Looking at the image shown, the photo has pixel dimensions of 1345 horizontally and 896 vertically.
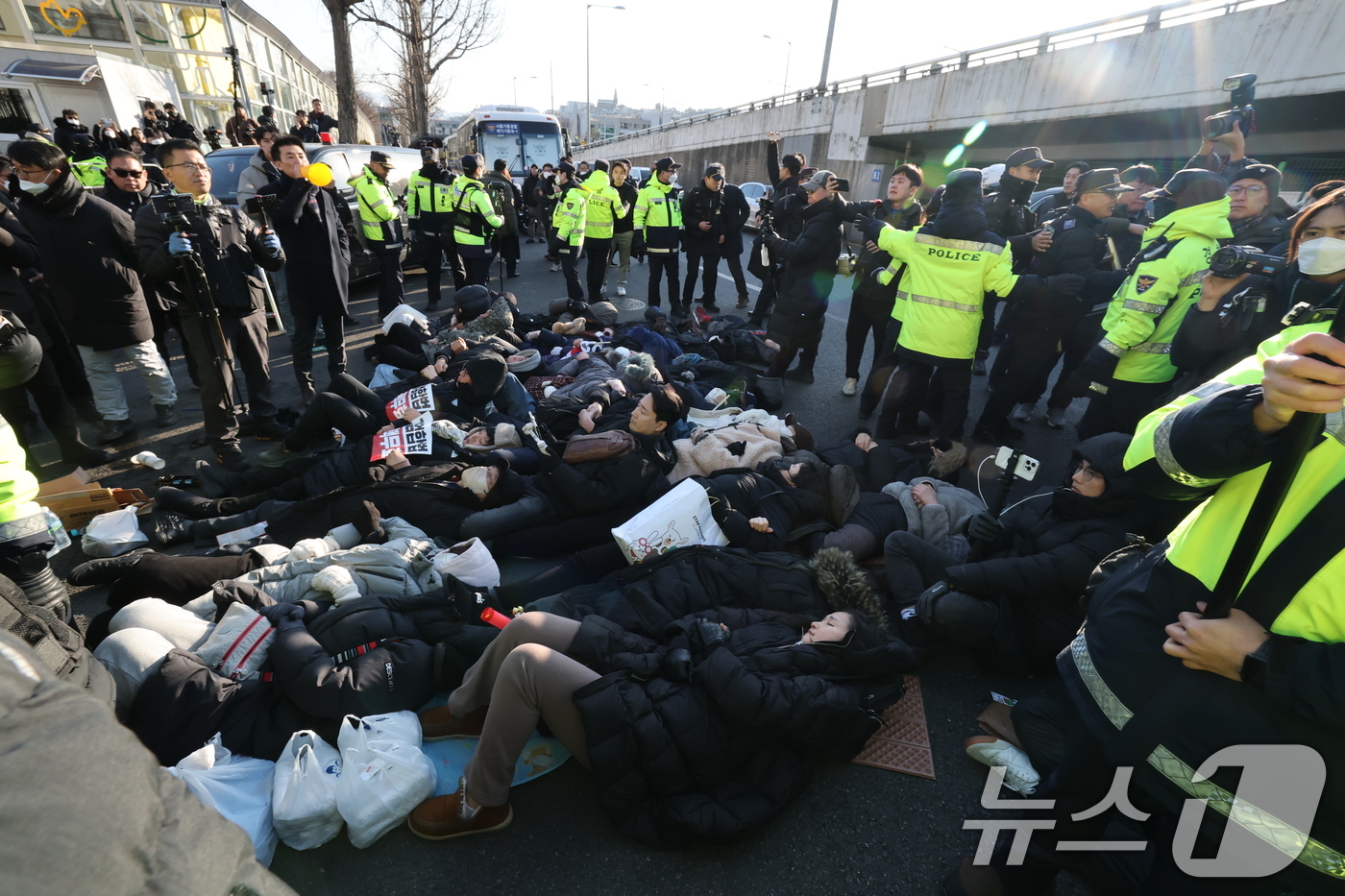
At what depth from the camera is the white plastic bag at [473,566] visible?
3078 millimetres

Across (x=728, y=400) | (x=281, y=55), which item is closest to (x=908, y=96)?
(x=728, y=400)

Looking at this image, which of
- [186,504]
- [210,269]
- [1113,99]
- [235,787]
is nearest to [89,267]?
[210,269]

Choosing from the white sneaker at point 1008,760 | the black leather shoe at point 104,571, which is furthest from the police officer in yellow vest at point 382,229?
the white sneaker at point 1008,760

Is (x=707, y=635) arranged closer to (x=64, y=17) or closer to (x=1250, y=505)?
(x=1250, y=505)

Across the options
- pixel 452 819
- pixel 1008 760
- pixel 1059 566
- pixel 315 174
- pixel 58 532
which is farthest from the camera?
pixel 315 174

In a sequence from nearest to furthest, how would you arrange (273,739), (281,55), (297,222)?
(273,739) → (297,222) → (281,55)

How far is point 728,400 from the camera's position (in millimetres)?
5418

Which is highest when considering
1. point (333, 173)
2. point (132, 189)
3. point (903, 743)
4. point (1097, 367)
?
point (333, 173)

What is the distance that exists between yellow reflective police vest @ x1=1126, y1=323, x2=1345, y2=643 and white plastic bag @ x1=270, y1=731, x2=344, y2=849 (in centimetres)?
264

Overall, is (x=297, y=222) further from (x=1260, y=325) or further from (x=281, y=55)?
(x=281, y=55)

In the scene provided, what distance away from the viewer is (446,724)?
2.43m

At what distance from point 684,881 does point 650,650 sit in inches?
31.0

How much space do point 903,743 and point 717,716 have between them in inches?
38.6

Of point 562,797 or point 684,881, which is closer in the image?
point 684,881
